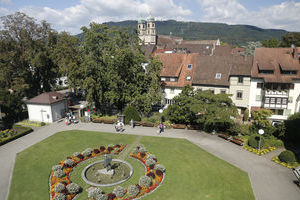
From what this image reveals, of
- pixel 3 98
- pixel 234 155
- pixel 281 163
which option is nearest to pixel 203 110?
pixel 234 155

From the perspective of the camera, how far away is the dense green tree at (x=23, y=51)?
42.6m

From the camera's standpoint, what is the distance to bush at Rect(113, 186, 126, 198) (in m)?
19.1

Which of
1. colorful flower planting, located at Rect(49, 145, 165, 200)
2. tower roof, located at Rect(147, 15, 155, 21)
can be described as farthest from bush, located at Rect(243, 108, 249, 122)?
tower roof, located at Rect(147, 15, 155, 21)

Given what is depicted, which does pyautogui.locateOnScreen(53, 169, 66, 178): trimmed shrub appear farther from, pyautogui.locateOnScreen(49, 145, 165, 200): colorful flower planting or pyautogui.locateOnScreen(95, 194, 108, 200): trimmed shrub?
pyautogui.locateOnScreen(95, 194, 108, 200): trimmed shrub

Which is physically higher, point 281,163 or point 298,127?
point 298,127

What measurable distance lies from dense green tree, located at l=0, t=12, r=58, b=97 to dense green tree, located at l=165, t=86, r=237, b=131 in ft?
98.7

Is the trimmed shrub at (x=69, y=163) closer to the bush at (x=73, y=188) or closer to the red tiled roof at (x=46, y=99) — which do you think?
the bush at (x=73, y=188)

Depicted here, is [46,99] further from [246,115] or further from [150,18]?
[150,18]

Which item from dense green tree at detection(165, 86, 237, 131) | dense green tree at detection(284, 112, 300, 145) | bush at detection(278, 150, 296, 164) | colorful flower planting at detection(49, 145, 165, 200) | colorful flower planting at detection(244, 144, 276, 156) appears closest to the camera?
colorful flower planting at detection(49, 145, 165, 200)

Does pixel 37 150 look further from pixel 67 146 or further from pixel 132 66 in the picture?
pixel 132 66

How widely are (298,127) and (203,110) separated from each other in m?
13.6

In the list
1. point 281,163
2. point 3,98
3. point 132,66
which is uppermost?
point 132,66

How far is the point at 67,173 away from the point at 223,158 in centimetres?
1889

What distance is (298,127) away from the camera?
3062cm
